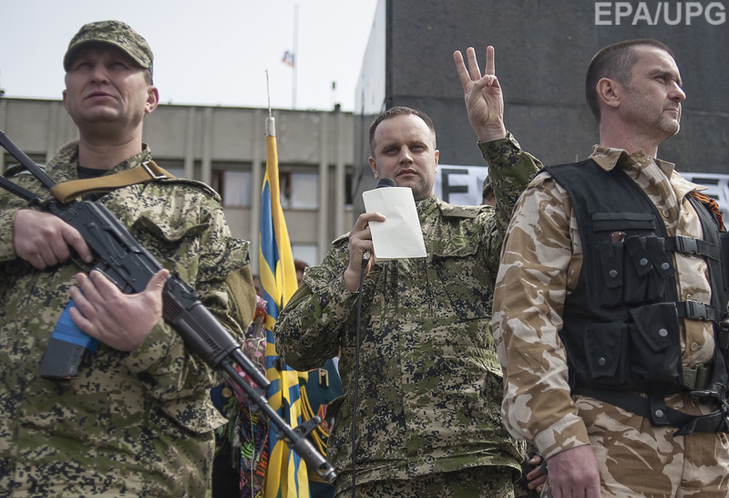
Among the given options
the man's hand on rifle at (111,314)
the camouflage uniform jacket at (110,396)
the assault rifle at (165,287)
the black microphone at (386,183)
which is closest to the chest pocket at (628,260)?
the black microphone at (386,183)

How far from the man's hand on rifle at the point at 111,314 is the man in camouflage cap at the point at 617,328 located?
3.54 feet

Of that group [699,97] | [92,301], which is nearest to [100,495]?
[92,301]

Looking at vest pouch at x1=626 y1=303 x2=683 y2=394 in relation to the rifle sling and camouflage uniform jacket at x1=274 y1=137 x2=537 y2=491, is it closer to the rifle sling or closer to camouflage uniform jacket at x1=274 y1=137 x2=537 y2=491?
camouflage uniform jacket at x1=274 y1=137 x2=537 y2=491

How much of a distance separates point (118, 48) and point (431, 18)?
12.1 feet

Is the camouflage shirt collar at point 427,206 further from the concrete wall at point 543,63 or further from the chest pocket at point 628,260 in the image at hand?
the concrete wall at point 543,63

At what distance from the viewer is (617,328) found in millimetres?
2236

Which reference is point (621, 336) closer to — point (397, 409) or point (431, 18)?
point (397, 409)

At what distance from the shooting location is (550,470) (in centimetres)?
210

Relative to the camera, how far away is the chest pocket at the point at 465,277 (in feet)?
9.37

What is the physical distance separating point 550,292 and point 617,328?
0.22 meters

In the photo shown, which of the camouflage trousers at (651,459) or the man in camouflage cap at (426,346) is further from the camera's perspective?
the man in camouflage cap at (426,346)

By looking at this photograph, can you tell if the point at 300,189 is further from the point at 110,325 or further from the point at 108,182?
the point at 110,325

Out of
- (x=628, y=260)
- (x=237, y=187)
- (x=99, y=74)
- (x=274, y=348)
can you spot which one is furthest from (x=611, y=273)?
(x=237, y=187)

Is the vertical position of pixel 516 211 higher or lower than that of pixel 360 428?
higher
